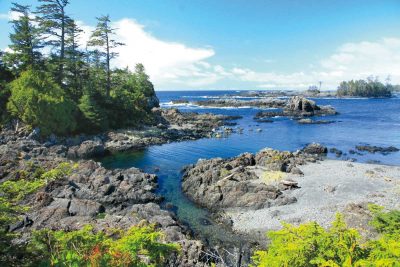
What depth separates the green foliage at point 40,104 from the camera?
47.3 meters

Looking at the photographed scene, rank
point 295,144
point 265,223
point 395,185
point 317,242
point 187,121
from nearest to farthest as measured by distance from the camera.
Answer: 1. point 317,242
2. point 265,223
3. point 395,185
4. point 295,144
5. point 187,121

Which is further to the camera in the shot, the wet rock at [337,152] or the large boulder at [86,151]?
the wet rock at [337,152]

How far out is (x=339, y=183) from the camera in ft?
104

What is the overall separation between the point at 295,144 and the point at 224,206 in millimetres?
35560

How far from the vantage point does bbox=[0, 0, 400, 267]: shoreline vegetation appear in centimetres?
975

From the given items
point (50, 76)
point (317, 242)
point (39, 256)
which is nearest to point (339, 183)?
point (317, 242)

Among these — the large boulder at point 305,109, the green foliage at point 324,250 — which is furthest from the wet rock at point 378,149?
the large boulder at point 305,109

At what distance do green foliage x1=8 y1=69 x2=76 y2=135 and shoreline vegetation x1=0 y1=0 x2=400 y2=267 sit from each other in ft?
0.65

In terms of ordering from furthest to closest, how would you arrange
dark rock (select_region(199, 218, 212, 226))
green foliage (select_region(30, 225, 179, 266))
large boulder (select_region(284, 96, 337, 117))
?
large boulder (select_region(284, 96, 337, 117))
dark rock (select_region(199, 218, 212, 226))
green foliage (select_region(30, 225, 179, 266))

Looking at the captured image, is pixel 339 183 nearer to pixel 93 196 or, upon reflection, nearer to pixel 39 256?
pixel 93 196

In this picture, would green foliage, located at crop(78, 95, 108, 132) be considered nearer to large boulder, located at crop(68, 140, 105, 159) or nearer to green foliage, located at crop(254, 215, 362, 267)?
large boulder, located at crop(68, 140, 105, 159)

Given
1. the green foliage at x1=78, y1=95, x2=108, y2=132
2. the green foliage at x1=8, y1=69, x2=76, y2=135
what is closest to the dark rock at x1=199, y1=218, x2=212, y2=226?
the green foliage at x1=8, y1=69, x2=76, y2=135

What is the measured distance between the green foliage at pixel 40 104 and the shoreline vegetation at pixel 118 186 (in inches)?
7.8

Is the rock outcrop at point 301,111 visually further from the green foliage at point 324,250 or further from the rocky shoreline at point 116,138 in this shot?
the green foliage at point 324,250
